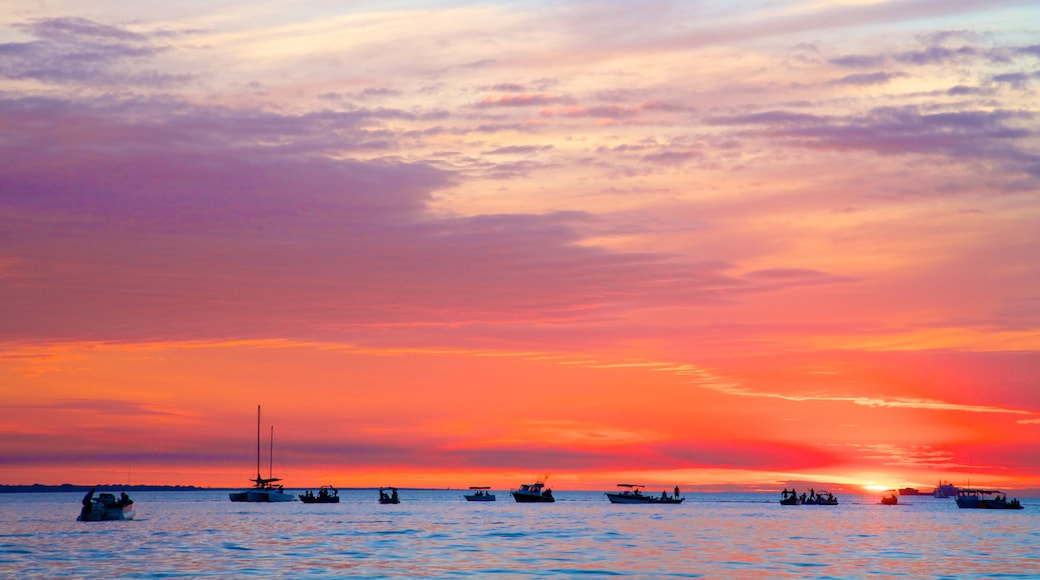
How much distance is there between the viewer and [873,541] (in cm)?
12038

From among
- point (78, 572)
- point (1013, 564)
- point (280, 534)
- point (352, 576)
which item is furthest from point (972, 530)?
point (78, 572)

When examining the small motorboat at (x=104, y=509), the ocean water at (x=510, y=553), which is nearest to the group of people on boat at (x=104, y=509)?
the small motorboat at (x=104, y=509)

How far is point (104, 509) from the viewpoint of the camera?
156 m

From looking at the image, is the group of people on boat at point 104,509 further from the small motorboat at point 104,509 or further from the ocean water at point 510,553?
the ocean water at point 510,553

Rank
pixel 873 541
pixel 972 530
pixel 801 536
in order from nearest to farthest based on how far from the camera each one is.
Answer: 1. pixel 873 541
2. pixel 801 536
3. pixel 972 530

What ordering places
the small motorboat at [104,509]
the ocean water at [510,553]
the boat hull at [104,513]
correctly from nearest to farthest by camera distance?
the ocean water at [510,553]
the boat hull at [104,513]
the small motorboat at [104,509]

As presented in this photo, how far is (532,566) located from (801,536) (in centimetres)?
5797

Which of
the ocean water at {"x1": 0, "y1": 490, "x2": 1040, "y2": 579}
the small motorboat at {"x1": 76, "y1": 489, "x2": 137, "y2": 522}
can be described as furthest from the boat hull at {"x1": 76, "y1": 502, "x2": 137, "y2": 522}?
the ocean water at {"x1": 0, "y1": 490, "x2": 1040, "y2": 579}

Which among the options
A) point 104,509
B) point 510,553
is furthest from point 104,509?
point 510,553

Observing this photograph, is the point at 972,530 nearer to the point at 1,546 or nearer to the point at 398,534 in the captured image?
the point at 398,534

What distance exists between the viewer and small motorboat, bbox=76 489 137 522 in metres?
154

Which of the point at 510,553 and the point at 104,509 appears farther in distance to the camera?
the point at 104,509

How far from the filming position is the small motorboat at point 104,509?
154 metres

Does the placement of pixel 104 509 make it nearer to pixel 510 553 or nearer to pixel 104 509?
pixel 104 509
